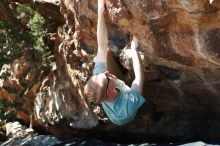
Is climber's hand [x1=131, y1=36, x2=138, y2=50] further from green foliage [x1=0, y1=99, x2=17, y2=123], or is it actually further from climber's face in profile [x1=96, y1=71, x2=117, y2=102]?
green foliage [x1=0, y1=99, x2=17, y2=123]

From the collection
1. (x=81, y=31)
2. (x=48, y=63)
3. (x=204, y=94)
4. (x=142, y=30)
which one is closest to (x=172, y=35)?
(x=142, y=30)

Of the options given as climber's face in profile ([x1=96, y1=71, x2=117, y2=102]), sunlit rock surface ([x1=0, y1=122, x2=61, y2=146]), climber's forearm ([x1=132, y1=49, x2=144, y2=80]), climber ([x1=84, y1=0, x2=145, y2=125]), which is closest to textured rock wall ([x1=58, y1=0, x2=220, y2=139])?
climber's forearm ([x1=132, y1=49, x2=144, y2=80])

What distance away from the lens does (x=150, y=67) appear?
4.82 m

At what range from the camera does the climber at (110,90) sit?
382 centimetres

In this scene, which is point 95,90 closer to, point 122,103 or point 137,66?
point 122,103

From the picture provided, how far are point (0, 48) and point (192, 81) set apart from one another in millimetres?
2681

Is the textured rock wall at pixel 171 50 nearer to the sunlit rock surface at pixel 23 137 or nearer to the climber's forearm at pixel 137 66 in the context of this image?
the climber's forearm at pixel 137 66

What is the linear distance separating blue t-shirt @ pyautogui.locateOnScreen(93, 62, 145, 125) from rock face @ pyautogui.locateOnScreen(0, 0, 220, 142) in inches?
22.3

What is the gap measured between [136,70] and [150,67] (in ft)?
1.84

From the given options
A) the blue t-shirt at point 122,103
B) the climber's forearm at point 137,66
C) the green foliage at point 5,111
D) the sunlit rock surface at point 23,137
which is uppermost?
the climber's forearm at point 137,66

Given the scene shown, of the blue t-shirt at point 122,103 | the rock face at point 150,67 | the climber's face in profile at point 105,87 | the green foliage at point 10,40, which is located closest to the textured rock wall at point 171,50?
the rock face at point 150,67

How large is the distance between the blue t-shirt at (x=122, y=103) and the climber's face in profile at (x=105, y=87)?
10 centimetres

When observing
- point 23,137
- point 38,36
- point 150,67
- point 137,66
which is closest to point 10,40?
point 38,36

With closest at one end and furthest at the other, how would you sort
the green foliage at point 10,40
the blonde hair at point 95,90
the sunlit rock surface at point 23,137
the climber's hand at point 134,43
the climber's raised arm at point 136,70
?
the blonde hair at point 95,90
the climber's raised arm at point 136,70
the climber's hand at point 134,43
the green foliage at point 10,40
the sunlit rock surface at point 23,137
